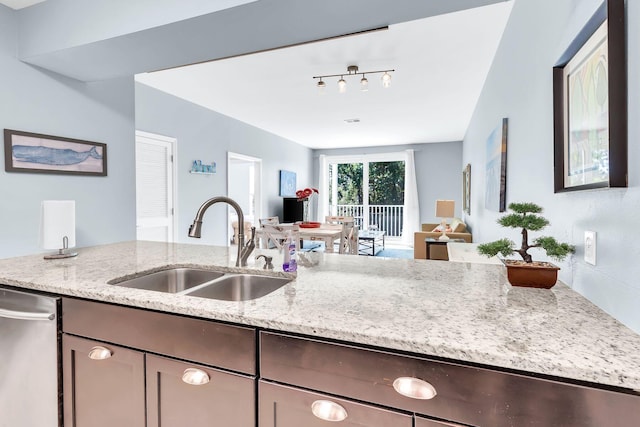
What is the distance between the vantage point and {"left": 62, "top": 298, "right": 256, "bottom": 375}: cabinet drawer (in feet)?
3.14

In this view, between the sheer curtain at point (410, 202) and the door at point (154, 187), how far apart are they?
17.7 feet

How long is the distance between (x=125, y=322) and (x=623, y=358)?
1.39 metres

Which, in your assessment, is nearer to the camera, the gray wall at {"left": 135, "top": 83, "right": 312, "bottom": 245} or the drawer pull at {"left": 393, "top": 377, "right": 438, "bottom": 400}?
the drawer pull at {"left": 393, "top": 377, "right": 438, "bottom": 400}

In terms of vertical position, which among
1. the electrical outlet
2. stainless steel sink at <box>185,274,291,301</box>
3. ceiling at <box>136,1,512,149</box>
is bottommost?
stainless steel sink at <box>185,274,291,301</box>

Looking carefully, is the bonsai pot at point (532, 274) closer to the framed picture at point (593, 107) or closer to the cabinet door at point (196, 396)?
the framed picture at point (593, 107)

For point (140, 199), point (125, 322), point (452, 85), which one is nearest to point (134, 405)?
point (125, 322)

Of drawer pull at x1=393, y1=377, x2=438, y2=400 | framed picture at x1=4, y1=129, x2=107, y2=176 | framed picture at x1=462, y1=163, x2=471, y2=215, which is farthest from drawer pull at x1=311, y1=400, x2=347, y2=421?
framed picture at x1=462, y1=163, x2=471, y2=215

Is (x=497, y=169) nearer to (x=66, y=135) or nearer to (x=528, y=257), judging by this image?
(x=528, y=257)

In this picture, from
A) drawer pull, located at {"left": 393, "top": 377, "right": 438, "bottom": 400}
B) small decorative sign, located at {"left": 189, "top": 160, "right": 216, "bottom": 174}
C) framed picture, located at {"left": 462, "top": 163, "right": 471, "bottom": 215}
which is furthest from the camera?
framed picture, located at {"left": 462, "top": 163, "right": 471, "bottom": 215}

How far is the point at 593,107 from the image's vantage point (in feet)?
3.31

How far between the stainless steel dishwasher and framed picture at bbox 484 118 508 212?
2.78m

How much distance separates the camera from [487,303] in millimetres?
1048

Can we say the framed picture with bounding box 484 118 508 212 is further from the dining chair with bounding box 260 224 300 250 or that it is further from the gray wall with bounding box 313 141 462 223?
the gray wall with bounding box 313 141 462 223

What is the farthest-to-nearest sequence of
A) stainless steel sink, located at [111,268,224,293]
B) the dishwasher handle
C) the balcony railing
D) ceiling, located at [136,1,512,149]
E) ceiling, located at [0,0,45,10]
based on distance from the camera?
the balcony railing → ceiling, located at [136,1,512,149] → ceiling, located at [0,0,45,10] → stainless steel sink, located at [111,268,224,293] → the dishwasher handle
